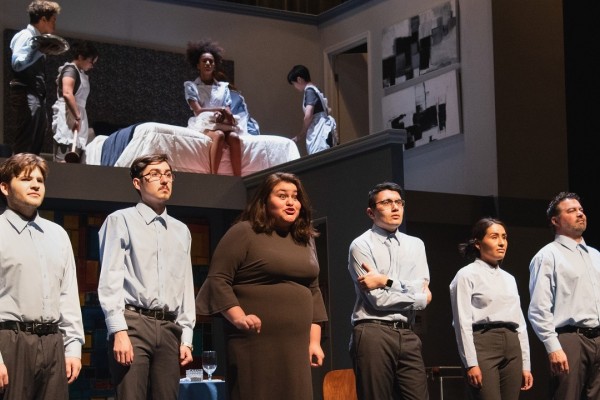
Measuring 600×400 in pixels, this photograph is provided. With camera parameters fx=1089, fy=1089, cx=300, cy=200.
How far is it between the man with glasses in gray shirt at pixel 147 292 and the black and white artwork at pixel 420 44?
5.44 meters

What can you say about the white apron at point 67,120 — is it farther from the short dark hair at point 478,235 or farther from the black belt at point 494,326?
the black belt at point 494,326

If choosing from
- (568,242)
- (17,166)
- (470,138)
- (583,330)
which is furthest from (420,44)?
(17,166)

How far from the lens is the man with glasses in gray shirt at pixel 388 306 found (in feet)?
16.1

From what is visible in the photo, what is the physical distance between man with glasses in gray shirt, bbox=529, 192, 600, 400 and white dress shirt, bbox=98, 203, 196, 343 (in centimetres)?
188

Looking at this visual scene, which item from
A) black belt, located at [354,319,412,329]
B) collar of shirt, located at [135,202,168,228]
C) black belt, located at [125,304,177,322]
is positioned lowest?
black belt, located at [354,319,412,329]

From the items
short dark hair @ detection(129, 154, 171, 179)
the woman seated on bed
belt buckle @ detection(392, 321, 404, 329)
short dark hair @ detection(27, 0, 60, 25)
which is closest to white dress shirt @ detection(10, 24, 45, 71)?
short dark hair @ detection(27, 0, 60, 25)

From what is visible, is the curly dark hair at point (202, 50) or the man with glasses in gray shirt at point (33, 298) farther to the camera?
the curly dark hair at point (202, 50)

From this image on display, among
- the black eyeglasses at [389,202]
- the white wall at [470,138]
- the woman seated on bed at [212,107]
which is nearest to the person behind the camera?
the black eyeglasses at [389,202]

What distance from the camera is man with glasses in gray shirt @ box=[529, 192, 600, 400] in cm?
540

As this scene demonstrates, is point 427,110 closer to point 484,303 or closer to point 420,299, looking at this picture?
point 484,303

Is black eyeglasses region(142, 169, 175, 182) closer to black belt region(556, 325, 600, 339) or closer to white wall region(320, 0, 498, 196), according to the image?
black belt region(556, 325, 600, 339)

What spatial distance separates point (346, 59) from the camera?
11828 millimetres

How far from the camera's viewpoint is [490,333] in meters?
5.33

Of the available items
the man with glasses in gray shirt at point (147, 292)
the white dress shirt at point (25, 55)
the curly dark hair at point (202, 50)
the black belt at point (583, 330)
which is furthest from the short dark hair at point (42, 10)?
the black belt at point (583, 330)
